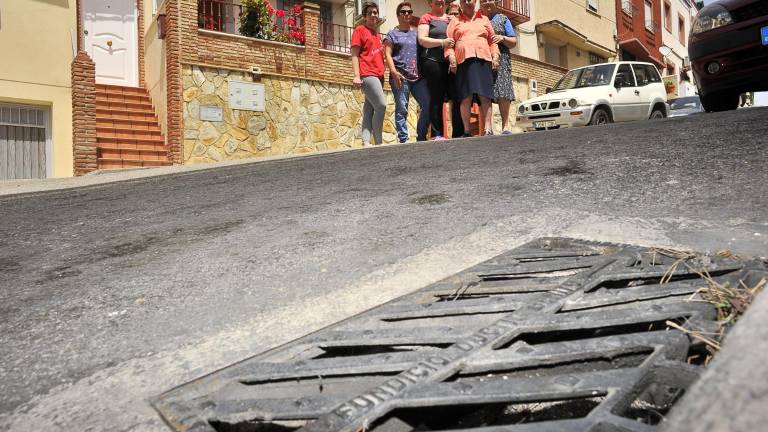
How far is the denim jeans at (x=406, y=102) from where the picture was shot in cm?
689

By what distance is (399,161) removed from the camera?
506 cm

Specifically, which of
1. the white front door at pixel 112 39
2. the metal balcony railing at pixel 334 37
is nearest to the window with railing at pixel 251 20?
the metal balcony railing at pixel 334 37

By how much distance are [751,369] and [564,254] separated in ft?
4.25

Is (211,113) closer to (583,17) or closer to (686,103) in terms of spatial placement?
(686,103)

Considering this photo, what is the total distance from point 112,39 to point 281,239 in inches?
460

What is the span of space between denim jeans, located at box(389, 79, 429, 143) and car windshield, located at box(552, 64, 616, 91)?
4287 mm

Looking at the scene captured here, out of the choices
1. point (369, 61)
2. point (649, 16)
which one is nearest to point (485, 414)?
point (369, 61)

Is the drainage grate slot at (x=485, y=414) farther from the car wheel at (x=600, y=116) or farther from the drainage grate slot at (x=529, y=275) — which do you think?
the car wheel at (x=600, y=116)

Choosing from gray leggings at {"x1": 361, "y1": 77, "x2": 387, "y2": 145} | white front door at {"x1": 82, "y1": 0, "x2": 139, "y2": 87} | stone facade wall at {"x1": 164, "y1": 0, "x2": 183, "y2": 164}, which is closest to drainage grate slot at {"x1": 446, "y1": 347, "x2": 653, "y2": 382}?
gray leggings at {"x1": 361, "y1": 77, "x2": 387, "y2": 145}

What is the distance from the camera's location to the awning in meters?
19.7

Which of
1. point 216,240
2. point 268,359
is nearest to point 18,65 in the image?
point 216,240

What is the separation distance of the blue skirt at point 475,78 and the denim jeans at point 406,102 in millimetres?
462

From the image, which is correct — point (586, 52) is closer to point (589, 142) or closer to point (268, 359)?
point (589, 142)

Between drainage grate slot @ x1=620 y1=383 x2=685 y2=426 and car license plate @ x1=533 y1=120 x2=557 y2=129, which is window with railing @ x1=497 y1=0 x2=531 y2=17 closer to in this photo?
car license plate @ x1=533 y1=120 x2=557 y2=129
